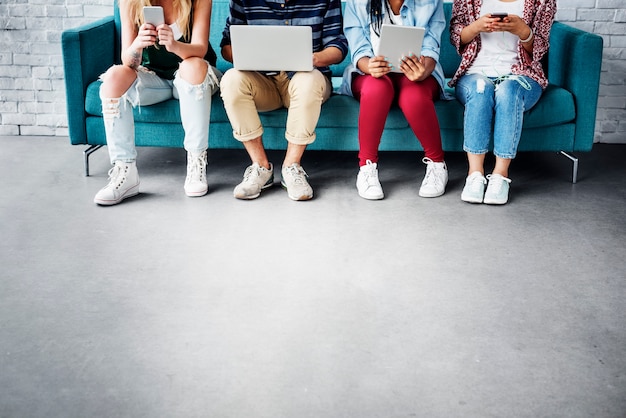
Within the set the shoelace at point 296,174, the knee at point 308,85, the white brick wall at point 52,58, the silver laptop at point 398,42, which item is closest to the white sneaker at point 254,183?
the shoelace at point 296,174

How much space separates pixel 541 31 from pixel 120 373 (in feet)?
7.00

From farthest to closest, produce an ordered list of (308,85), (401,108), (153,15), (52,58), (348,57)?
(52,58) < (348,57) < (401,108) < (308,85) < (153,15)

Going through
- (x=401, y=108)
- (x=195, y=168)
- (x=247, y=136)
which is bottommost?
(x=195, y=168)

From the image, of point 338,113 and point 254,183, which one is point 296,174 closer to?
point 254,183

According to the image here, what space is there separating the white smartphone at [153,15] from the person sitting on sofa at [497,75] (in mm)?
1200

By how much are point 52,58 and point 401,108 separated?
1970 millimetres

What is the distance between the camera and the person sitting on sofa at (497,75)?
2697 mm

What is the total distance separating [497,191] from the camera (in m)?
2.70

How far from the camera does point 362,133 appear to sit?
9.11ft

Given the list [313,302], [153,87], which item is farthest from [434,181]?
[153,87]

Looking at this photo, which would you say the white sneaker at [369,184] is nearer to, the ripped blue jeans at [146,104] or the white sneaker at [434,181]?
the white sneaker at [434,181]

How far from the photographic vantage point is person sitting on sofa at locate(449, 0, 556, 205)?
2697 mm

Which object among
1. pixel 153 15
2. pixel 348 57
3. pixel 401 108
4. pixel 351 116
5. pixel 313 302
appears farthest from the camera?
pixel 348 57

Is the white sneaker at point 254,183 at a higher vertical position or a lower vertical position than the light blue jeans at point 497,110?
lower
